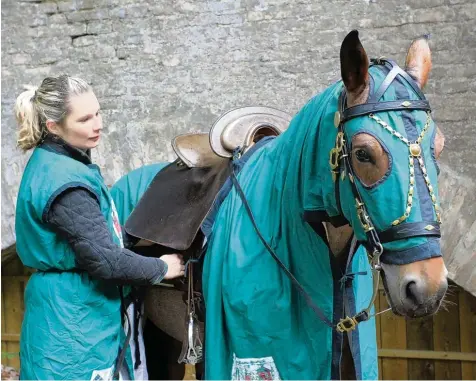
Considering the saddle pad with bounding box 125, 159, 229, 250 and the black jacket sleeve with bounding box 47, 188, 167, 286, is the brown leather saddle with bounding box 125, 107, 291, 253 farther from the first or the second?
the black jacket sleeve with bounding box 47, 188, 167, 286

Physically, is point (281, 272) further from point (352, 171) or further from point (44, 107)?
point (44, 107)

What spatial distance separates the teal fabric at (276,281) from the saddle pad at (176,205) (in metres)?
0.23

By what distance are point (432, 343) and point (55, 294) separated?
10.0 ft

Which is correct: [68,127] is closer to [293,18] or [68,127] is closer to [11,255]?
[293,18]

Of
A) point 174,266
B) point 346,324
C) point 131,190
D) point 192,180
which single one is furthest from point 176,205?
point 346,324

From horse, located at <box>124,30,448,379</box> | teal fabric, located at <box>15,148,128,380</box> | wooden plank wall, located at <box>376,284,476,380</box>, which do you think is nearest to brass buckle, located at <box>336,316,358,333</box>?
horse, located at <box>124,30,448,379</box>

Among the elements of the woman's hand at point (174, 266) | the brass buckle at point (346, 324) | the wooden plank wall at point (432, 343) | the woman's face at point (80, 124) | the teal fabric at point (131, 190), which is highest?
the woman's face at point (80, 124)

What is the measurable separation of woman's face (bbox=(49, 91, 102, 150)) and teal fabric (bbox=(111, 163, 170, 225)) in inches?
30.7

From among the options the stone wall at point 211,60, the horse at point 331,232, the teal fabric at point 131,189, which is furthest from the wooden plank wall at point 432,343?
the horse at point 331,232

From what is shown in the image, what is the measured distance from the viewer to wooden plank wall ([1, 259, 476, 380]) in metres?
4.90

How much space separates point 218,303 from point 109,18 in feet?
10.1

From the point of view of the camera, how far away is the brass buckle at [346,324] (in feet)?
7.95

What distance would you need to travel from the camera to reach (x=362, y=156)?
2143mm

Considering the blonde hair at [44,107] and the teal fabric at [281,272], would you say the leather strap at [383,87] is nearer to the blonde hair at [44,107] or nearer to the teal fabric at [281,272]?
the teal fabric at [281,272]
